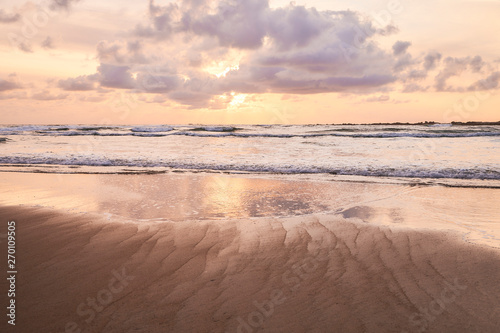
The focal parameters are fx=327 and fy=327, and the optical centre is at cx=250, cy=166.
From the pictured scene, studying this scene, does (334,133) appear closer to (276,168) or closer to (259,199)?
(276,168)

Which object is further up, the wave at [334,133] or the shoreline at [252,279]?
the wave at [334,133]

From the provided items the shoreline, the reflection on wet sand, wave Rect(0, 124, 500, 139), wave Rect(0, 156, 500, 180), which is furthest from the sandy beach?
wave Rect(0, 124, 500, 139)

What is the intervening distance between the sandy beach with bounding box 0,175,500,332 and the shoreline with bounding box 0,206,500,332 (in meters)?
0.01

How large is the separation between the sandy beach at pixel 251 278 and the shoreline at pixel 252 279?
0.05ft

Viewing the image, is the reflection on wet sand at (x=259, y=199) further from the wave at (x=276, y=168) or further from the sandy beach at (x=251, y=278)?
the wave at (x=276, y=168)

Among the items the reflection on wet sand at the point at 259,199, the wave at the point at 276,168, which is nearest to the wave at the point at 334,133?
the wave at the point at 276,168

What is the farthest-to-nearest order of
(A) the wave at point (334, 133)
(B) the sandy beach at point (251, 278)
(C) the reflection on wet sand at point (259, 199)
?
(A) the wave at point (334, 133), (C) the reflection on wet sand at point (259, 199), (B) the sandy beach at point (251, 278)

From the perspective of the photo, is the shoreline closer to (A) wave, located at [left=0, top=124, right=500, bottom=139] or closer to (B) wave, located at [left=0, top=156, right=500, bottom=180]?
(B) wave, located at [left=0, top=156, right=500, bottom=180]

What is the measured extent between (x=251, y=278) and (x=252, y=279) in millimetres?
28

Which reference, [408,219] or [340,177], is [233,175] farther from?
[408,219]

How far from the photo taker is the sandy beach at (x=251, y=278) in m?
2.93

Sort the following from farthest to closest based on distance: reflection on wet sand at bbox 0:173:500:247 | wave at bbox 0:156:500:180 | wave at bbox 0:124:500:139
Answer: wave at bbox 0:124:500:139
wave at bbox 0:156:500:180
reflection on wet sand at bbox 0:173:500:247

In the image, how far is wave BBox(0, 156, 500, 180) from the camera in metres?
11.6

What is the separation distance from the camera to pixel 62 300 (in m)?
3.22
